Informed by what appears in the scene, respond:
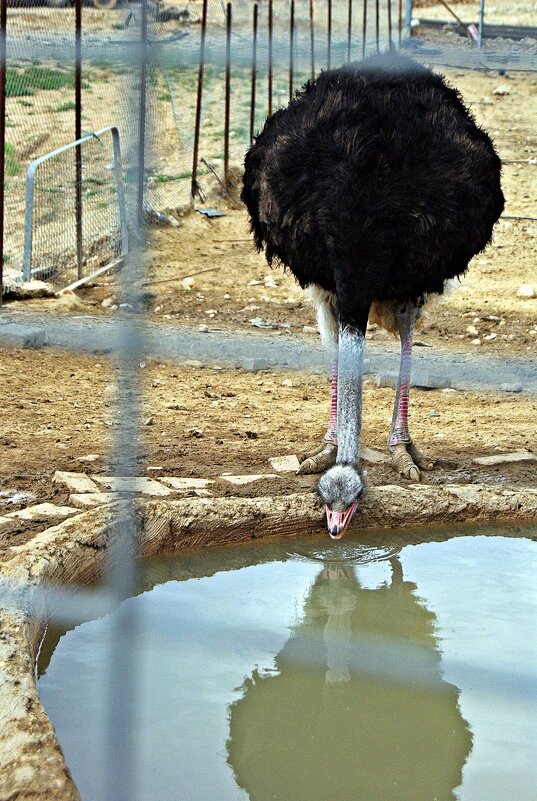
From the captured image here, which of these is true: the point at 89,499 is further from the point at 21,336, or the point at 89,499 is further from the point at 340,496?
the point at 21,336

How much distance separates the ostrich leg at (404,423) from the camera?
472 centimetres

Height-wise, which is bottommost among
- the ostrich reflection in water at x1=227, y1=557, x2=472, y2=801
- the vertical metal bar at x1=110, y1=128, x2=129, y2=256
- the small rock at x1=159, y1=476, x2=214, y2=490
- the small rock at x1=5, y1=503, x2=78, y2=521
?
the ostrich reflection in water at x1=227, y1=557, x2=472, y2=801

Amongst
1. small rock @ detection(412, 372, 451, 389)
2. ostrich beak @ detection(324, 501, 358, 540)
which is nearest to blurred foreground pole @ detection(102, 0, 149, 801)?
ostrich beak @ detection(324, 501, 358, 540)

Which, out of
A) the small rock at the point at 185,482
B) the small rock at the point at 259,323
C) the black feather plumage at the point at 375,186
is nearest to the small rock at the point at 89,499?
the small rock at the point at 185,482

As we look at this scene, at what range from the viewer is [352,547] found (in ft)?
13.4

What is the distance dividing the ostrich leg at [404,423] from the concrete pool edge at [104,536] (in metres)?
0.38

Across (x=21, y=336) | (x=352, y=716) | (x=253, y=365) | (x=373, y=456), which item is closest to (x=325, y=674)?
(x=352, y=716)

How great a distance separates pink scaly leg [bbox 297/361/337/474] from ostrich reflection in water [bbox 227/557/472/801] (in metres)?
0.97

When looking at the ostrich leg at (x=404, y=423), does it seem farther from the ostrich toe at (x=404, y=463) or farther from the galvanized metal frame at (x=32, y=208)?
the galvanized metal frame at (x=32, y=208)

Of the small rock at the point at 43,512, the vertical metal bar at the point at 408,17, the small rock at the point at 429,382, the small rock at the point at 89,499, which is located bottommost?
the small rock at the point at 429,382

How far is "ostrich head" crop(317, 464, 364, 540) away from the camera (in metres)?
3.78

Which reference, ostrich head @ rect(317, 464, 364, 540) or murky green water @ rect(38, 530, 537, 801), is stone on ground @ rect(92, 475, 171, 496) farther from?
ostrich head @ rect(317, 464, 364, 540)

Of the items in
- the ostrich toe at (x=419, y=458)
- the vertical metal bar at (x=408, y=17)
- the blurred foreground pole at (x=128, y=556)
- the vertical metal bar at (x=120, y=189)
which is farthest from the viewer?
the vertical metal bar at (x=408, y=17)

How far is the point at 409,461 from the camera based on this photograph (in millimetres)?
4719
